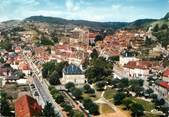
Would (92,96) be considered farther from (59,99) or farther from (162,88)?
(162,88)

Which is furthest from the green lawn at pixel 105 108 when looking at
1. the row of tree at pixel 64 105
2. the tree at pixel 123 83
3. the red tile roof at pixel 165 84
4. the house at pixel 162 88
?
the red tile roof at pixel 165 84

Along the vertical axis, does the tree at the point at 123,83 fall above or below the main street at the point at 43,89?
above

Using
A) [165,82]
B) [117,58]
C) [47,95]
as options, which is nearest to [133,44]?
[117,58]

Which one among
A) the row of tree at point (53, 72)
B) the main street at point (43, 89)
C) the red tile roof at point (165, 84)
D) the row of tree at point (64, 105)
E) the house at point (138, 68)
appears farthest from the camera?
the house at point (138, 68)

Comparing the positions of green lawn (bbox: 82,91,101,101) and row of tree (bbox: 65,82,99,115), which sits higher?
row of tree (bbox: 65,82,99,115)


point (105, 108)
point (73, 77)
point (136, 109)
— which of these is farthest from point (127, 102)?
point (73, 77)

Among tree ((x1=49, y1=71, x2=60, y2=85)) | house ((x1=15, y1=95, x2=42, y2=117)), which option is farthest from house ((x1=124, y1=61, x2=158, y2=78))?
house ((x1=15, y1=95, x2=42, y2=117))

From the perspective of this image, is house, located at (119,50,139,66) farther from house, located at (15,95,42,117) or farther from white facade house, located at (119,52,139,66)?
house, located at (15,95,42,117)

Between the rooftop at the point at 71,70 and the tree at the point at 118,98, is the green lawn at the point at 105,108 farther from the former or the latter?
the rooftop at the point at 71,70

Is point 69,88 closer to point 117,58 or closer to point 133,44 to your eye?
point 117,58
